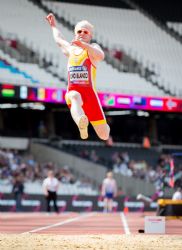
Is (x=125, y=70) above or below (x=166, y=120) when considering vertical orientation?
above

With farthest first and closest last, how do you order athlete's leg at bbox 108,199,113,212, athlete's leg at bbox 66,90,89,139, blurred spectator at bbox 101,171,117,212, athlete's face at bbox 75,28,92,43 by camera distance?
athlete's leg at bbox 108,199,113,212 → blurred spectator at bbox 101,171,117,212 → athlete's face at bbox 75,28,92,43 → athlete's leg at bbox 66,90,89,139

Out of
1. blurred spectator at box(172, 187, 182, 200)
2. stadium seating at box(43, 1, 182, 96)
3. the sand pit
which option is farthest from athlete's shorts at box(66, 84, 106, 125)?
stadium seating at box(43, 1, 182, 96)

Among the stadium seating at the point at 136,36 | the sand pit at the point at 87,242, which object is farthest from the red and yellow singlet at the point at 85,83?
the stadium seating at the point at 136,36

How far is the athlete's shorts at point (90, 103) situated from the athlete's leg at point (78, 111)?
0.34 feet

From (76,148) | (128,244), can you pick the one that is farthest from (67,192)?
(128,244)

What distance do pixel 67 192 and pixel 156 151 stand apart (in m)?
9.10

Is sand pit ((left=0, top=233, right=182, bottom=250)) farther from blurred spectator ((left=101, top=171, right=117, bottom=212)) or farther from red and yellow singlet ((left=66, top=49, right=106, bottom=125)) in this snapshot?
blurred spectator ((left=101, top=171, right=117, bottom=212))

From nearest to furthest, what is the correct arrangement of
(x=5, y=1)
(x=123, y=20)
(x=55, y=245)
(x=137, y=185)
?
(x=55, y=245) < (x=137, y=185) < (x=5, y=1) < (x=123, y=20)

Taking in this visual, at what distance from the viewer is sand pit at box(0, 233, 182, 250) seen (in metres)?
9.70

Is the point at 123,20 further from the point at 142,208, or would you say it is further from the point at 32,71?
the point at 142,208

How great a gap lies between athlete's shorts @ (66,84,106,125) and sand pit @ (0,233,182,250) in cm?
180

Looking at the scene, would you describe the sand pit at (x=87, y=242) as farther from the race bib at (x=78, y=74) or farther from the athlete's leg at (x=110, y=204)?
the athlete's leg at (x=110, y=204)

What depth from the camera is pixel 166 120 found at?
42062 millimetres

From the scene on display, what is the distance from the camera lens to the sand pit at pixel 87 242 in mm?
9695
